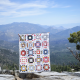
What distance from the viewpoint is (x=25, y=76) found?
8.00 metres

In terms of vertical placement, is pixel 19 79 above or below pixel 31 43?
below

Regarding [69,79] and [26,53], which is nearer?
[69,79]

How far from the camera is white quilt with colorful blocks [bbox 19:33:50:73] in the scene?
24.2ft

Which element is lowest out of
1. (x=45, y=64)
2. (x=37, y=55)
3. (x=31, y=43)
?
(x=45, y=64)

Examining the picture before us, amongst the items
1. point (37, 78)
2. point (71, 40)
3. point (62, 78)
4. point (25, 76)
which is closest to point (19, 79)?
point (25, 76)

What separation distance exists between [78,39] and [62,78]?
430 centimetres

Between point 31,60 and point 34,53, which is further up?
point 34,53

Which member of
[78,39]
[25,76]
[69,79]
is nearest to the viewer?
[69,79]

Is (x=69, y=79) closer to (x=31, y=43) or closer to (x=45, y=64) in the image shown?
(x=45, y=64)

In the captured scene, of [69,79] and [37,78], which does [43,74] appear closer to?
[37,78]

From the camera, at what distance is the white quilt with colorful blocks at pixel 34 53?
291 inches

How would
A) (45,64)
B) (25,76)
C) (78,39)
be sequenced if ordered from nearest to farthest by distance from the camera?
(45,64) → (25,76) → (78,39)

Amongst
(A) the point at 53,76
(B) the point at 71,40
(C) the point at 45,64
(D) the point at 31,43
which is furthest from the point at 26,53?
(B) the point at 71,40

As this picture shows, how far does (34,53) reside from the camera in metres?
7.46
